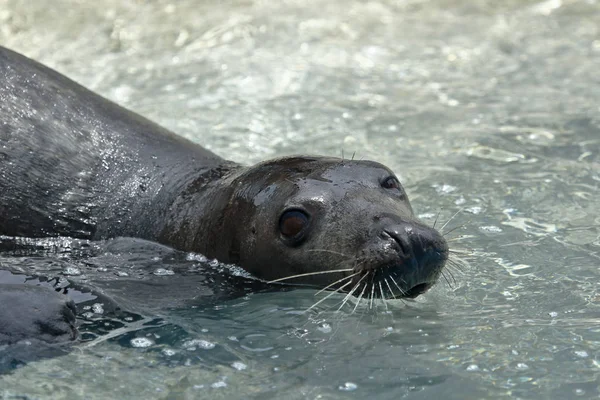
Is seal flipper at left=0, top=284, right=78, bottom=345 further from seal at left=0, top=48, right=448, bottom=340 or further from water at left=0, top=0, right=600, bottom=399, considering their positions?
seal at left=0, top=48, right=448, bottom=340

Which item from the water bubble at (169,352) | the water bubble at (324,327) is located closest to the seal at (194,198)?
the water bubble at (324,327)

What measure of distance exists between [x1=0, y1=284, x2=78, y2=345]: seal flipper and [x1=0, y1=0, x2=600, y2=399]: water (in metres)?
0.15

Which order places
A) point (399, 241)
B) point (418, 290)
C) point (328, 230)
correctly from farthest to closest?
point (328, 230), point (418, 290), point (399, 241)

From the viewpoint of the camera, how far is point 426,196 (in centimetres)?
696

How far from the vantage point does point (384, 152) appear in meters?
7.99

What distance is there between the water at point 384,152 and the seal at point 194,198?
0.22 metres

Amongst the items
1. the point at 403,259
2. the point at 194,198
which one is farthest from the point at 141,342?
the point at 194,198

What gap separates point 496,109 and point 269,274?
4.21 m

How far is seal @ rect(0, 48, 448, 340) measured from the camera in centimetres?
502

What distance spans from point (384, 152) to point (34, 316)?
3.89m

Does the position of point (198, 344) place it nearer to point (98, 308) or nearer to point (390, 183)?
point (98, 308)

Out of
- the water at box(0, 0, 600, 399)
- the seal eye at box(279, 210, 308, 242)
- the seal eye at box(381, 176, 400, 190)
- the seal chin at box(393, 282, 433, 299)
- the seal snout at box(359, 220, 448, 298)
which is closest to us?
the water at box(0, 0, 600, 399)

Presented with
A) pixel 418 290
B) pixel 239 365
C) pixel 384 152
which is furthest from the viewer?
pixel 384 152

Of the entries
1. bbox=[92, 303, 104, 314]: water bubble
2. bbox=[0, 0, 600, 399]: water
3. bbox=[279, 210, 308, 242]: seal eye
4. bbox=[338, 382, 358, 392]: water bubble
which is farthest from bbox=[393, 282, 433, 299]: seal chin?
bbox=[92, 303, 104, 314]: water bubble
